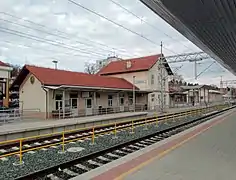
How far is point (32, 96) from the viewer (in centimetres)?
2528

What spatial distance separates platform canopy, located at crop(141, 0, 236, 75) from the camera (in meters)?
9.16

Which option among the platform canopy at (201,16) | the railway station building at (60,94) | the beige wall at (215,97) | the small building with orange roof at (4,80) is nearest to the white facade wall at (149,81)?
the railway station building at (60,94)

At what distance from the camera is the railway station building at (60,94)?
2367cm

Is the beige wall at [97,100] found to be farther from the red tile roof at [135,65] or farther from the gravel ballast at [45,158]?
the gravel ballast at [45,158]

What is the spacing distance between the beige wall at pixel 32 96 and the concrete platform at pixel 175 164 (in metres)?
16.6

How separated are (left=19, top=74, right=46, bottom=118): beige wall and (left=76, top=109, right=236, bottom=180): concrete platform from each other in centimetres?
1658

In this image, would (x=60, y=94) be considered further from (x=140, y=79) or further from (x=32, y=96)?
(x=140, y=79)

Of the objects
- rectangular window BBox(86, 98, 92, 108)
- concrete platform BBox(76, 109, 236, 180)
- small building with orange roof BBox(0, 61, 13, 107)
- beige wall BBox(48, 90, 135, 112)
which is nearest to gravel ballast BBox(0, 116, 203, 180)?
concrete platform BBox(76, 109, 236, 180)

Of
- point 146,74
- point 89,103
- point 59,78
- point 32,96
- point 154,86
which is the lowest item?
point 89,103

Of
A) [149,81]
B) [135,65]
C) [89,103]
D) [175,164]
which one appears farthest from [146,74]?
[175,164]

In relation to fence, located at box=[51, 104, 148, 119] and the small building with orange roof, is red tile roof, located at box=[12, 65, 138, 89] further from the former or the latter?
fence, located at box=[51, 104, 148, 119]

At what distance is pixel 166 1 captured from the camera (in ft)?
28.0

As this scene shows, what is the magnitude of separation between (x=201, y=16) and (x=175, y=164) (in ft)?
21.1

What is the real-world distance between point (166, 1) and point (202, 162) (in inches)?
199
